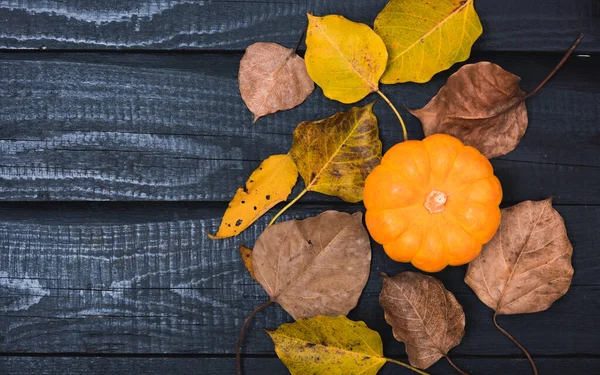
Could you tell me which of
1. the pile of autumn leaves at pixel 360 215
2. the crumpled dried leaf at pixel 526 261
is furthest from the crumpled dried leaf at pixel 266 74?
the crumpled dried leaf at pixel 526 261

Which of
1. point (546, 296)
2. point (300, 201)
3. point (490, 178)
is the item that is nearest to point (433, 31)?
point (490, 178)

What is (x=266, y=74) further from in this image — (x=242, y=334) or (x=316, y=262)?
(x=242, y=334)

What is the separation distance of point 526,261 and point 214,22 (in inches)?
26.1

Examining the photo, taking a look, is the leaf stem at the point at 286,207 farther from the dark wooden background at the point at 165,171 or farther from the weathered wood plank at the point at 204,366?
the weathered wood plank at the point at 204,366

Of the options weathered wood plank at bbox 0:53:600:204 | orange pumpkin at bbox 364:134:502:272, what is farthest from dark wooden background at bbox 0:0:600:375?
orange pumpkin at bbox 364:134:502:272

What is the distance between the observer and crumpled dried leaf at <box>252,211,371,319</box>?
106cm

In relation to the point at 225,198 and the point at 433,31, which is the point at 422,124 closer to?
the point at 433,31

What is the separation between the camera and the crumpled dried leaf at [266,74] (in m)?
1.08

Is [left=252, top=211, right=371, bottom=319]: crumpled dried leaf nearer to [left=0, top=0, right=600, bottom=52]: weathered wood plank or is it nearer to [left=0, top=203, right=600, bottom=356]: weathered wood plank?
[left=0, top=203, right=600, bottom=356]: weathered wood plank

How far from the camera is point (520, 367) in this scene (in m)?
1.12

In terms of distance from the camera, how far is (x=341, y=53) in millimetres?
1037

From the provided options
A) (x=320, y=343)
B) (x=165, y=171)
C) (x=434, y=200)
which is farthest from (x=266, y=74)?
(x=320, y=343)

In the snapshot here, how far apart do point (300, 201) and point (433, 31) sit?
14.1 inches

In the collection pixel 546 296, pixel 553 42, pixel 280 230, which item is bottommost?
pixel 546 296
